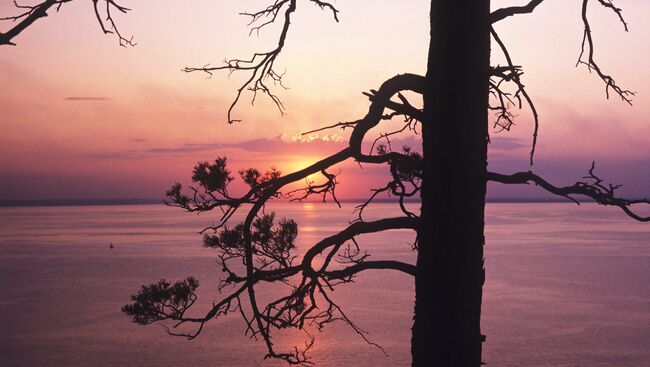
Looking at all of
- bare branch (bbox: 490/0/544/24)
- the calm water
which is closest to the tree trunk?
bare branch (bbox: 490/0/544/24)

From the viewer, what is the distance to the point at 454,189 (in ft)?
13.0

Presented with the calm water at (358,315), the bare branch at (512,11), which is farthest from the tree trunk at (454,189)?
the calm water at (358,315)

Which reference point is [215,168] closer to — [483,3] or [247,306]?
[483,3]

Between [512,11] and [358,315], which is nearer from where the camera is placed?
[512,11]

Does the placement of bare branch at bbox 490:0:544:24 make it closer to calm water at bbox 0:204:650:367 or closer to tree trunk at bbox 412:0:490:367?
tree trunk at bbox 412:0:490:367

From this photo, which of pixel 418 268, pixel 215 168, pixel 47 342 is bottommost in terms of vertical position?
pixel 47 342

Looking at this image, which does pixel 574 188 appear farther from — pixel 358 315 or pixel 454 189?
pixel 358 315

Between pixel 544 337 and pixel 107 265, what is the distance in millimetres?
50520

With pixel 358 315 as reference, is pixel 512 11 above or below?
above

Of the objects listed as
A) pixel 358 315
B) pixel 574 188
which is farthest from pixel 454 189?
pixel 358 315

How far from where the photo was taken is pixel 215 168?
18.3 feet

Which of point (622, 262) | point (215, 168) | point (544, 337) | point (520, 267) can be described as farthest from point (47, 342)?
point (622, 262)

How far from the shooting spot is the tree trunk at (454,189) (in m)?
3.96

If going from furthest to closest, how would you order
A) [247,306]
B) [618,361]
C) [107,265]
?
1. [107,265]
2. [247,306]
3. [618,361]
